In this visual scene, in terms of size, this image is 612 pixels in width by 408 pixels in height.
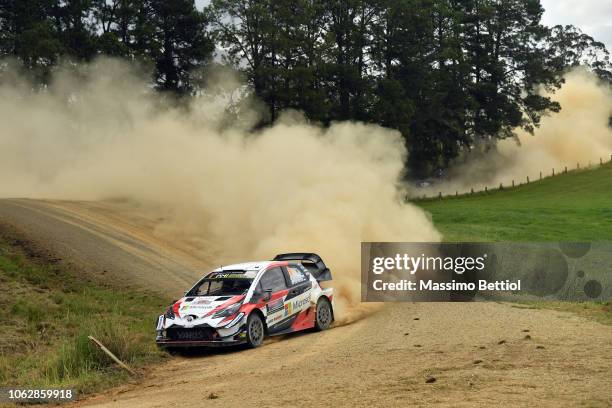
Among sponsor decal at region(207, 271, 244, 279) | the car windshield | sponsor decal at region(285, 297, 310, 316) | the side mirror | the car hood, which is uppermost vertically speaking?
sponsor decal at region(207, 271, 244, 279)

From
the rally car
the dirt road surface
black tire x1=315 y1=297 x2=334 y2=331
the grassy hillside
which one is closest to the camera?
the dirt road surface

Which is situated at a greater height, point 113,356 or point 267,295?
point 267,295

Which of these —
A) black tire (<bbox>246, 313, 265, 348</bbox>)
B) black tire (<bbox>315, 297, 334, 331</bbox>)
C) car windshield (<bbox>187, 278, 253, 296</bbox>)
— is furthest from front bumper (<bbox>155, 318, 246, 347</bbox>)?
black tire (<bbox>315, 297, 334, 331</bbox>)

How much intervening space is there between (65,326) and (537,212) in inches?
1239

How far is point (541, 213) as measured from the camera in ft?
143

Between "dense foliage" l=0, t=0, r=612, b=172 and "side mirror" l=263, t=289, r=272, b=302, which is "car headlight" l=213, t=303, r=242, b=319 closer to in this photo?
"side mirror" l=263, t=289, r=272, b=302

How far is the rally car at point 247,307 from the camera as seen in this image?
14.9 meters

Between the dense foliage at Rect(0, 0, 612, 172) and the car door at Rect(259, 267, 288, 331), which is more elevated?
the dense foliage at Rect(0, 0, 612, 172)

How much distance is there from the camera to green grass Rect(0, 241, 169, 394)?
46.0 ft

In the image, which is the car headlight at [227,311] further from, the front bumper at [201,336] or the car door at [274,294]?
the car door at [274,294]

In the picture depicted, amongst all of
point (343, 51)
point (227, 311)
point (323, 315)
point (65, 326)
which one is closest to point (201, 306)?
point (227, 311)

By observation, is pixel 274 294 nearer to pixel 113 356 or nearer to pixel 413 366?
pixel 113 356

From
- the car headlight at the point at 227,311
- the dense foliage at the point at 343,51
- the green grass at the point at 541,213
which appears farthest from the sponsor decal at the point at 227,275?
the dense foliage at the point at 343,51

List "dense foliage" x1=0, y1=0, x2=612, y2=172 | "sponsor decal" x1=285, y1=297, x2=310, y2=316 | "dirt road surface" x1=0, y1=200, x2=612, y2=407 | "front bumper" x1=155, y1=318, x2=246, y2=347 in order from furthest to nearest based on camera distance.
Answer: "dense foliage" x1=0, y1=0, x2=612, y2=172 < "sponsor decal" x1=285, y1=297, x2=310, y2=316 < "front bumper" x1=155, y1=318, x2=246, y2=347 < "dirt road surface" x1=0, y1=200, x2=612, y2=407
